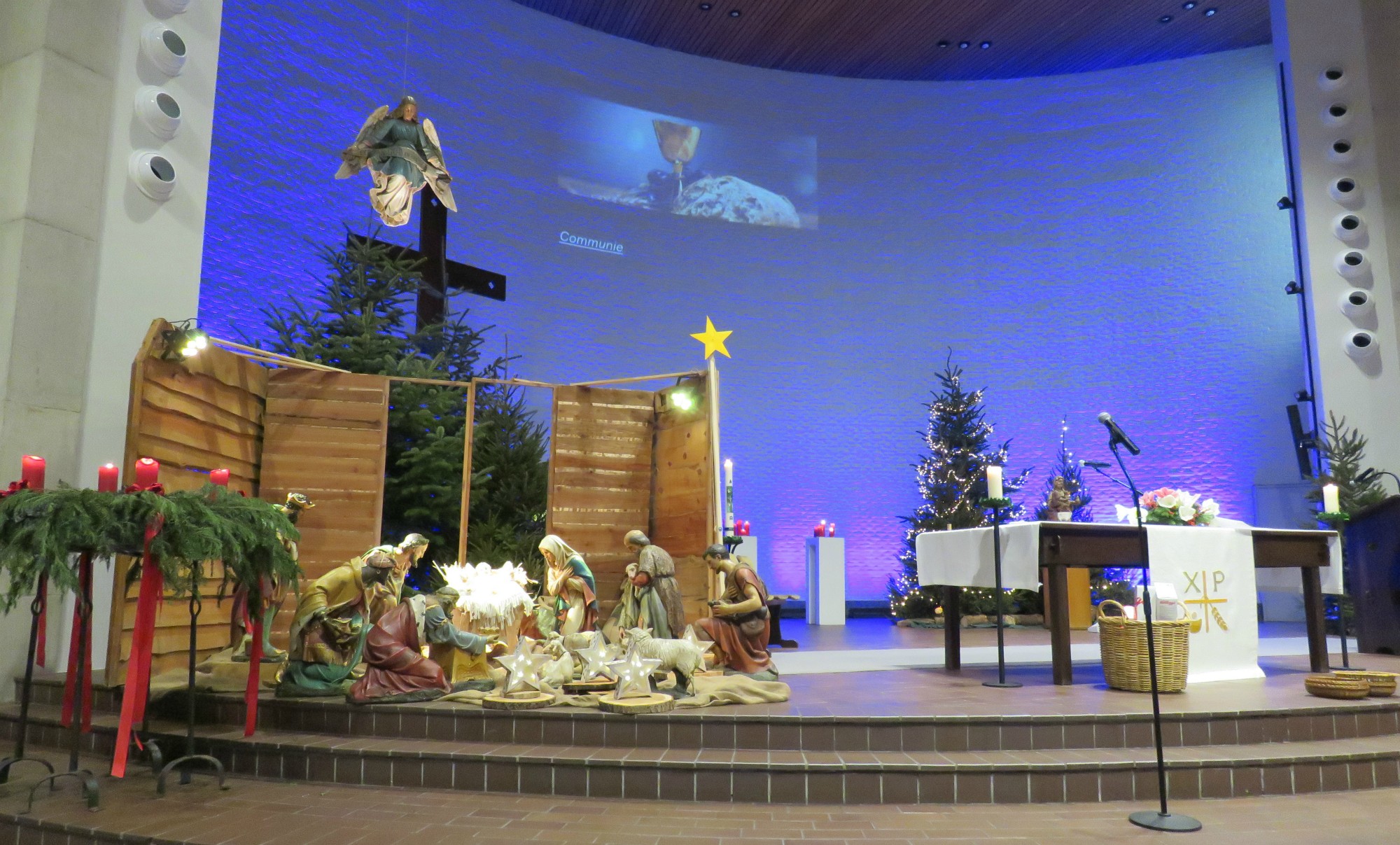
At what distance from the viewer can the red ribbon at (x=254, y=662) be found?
4797mm

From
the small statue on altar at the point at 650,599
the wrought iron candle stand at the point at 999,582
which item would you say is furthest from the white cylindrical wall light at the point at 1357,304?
the small statue on altar at the point at 650,599

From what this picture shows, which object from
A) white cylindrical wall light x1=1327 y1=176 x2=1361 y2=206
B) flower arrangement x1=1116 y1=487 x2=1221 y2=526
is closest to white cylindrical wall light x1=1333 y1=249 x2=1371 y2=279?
white cylindrical wall light x1=1327 y1=176 x2=1361 y2=206

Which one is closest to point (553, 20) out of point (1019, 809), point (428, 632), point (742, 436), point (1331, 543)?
point (742, 436)

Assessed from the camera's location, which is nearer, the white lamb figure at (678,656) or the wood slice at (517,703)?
the wood slice at (517,703)

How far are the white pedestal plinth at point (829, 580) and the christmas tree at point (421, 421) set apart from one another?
15.4 ft

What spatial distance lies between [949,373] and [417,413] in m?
8.03

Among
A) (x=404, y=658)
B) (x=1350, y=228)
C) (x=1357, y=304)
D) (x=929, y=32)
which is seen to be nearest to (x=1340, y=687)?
(x=404, y=658)

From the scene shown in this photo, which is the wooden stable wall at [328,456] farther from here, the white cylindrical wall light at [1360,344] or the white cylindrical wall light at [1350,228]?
the white cylindrical wall light at [1350,228]

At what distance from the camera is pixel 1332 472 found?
35.2 ft

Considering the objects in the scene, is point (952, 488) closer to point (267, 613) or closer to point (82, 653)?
point (267, 613)

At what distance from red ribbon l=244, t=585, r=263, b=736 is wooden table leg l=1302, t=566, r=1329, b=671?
7.05 metres

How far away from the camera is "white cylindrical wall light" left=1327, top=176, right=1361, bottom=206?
1150 centimetres

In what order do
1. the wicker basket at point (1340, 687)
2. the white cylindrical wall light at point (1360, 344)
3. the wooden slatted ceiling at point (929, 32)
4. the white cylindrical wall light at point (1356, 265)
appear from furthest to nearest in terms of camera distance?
the wooden slatted ceiling at point (929, 32)
the white cylindrical wall light at point (1356, 265)
the white cylindrical wall light at point (1360, 344)
the wicker basket at point (1340, 687)

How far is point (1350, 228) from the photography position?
37.7ft
